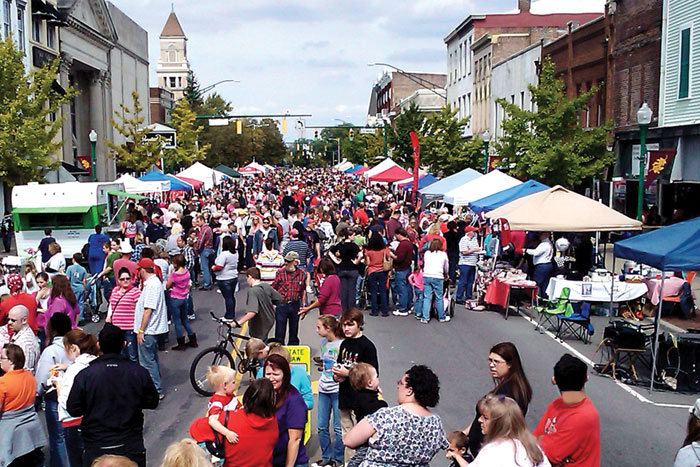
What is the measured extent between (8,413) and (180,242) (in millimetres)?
10384

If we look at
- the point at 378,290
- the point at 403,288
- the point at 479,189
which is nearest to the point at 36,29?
the point at 479,189

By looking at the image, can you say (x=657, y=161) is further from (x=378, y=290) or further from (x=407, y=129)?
(x=407, y=129)

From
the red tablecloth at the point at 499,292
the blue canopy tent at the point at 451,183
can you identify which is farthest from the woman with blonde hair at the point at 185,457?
the blue canopy tent at the point at 451,183

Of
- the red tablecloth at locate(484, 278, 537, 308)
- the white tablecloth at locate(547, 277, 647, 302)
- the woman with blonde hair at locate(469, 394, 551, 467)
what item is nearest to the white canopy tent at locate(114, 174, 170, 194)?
the red tablecloth at locate(484, 278, 537, 308)

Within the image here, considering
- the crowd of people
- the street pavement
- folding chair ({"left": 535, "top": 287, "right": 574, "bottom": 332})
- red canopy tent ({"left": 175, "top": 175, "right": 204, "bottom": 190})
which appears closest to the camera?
the crowd of people

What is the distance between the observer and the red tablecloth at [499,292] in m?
16.5

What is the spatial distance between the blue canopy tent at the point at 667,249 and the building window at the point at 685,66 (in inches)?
638

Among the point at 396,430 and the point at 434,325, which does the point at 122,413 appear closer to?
the point at 396,430

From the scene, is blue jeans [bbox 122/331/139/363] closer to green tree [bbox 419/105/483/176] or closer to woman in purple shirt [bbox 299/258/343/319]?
woman in purple shirt [bbox 299/258/343/319]

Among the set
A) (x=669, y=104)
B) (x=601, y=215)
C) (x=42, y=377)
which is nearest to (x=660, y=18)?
(x=669, y=104)

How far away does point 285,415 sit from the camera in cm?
623

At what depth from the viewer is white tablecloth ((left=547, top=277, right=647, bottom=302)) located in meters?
14.8

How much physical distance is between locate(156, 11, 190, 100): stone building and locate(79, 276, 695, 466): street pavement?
12109 centimetres

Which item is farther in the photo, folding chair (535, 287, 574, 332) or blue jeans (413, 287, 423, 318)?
blue jeans (413, 287, 423, 318)
